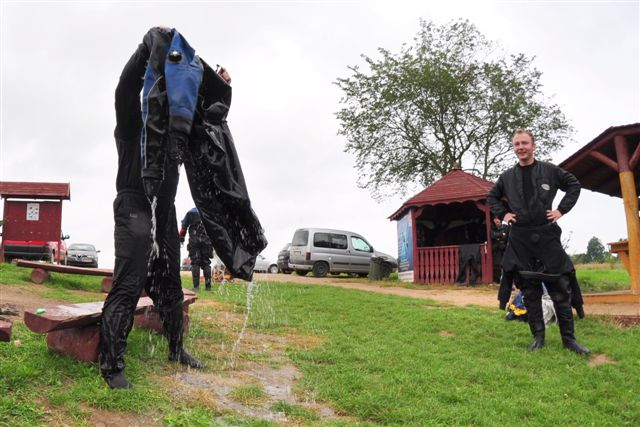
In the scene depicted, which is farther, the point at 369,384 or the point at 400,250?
the point at 400,250

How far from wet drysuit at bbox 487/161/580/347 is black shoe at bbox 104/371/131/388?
4.05 meters

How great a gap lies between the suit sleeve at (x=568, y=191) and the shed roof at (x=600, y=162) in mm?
4834

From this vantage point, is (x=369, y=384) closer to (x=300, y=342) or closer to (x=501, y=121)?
(x=300, y=342)

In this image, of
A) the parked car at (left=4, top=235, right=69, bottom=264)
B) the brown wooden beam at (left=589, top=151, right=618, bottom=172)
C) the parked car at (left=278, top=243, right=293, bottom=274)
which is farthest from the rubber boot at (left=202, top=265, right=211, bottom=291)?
the parked car at (left=278, top=243, right=293, bottom=274)

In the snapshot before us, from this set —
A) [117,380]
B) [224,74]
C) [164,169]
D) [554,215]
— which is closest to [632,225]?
[554,215]

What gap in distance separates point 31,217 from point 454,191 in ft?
45.8

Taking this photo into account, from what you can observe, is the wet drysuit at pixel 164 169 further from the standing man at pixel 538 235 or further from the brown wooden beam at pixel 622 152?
the brown wooden beam at pixel 622 152

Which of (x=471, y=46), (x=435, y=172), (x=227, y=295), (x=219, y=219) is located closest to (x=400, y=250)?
(x=435, y=172)

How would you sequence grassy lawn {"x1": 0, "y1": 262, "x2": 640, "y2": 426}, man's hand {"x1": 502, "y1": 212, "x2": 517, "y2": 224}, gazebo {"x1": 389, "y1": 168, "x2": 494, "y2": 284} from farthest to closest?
gazebo {"x1": 389, "y1": 168, "x2": 494, "y2": 284}
man's hand {"x1": 502, "y1": 212, "x2": 517, "y2": 224}
grassy lawn {"x1": 0, "y1": 262, "x2": 640, "y2": 426}

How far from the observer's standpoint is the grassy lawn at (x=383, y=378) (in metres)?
3.32

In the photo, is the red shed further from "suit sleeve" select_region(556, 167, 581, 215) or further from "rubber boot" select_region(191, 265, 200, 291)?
"suit sleeve" select_region(556, 167, 581, 215)

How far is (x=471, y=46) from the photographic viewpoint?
102 feet

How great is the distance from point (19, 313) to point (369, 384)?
13.1 ft

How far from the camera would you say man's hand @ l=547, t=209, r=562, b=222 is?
5.52 metres
